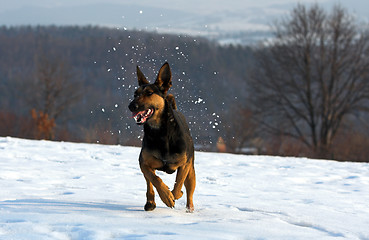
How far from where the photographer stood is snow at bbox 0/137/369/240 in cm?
439

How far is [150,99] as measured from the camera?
4.72 m

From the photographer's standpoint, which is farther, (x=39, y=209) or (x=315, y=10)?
(x=315, y=10)

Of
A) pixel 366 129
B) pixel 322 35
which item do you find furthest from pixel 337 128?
pixel 322 35

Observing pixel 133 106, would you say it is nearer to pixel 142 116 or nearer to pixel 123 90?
pixel 142 116

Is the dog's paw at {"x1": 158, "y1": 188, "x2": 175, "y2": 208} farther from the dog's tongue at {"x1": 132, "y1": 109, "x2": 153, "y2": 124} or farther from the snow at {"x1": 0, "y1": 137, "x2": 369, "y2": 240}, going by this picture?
the dog's tongue at {"x1": 132, "y1": 109, "x2": 153, "y2": 124}

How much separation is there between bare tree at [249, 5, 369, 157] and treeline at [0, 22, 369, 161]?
89cm

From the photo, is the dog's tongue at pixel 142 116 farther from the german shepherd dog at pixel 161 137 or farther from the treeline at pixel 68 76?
the treeline at pixel 68 76

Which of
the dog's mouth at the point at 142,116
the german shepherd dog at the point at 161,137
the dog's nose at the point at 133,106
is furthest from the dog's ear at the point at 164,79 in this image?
the dog's nose at the point at 133,106

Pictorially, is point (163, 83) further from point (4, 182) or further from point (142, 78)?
point (4, 182)

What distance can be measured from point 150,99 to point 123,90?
4.50 meters

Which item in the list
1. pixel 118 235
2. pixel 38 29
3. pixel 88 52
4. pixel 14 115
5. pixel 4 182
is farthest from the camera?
pixel 38 29

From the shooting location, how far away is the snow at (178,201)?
4395 mm

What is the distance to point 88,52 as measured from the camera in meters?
108

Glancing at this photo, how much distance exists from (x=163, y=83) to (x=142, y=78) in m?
0.27
